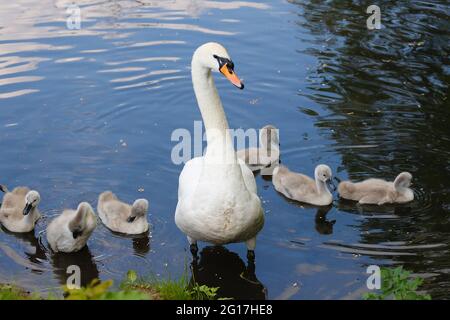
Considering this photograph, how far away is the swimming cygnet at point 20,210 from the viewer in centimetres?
877

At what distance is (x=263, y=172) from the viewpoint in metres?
10.5

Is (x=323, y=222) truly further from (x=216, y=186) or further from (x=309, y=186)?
Result: (x=216, y=186)

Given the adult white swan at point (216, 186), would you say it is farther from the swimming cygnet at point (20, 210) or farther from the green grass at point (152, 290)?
the swimming cygnet at point (20, 210)

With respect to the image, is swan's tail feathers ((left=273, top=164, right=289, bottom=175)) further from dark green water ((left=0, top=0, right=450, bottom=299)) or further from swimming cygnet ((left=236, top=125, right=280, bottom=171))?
swimming cygnet ((left=236, top=125, right=280, bottom=171))

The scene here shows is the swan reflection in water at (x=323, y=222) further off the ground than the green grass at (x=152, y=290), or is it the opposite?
the green grass at (x=152, y=290)

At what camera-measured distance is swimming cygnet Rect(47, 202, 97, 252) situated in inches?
325

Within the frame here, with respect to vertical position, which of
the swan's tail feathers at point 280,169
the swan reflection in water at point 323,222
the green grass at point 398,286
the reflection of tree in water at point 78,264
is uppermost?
the green grass at point 398,286

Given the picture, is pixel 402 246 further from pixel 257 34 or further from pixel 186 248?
pixel 257 34

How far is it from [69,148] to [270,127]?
9.33ft

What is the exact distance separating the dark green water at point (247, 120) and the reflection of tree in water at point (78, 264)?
21 millimetres

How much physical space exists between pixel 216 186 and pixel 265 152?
3.24 metres

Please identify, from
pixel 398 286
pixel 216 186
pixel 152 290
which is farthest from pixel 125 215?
pixel 398 286

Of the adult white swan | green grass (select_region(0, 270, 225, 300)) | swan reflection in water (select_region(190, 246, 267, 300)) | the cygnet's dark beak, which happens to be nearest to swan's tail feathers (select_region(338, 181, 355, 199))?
the cygnet's dark beak

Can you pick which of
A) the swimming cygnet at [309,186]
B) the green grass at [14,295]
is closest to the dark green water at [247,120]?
the swimming cygnet at [309,186]
